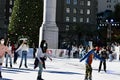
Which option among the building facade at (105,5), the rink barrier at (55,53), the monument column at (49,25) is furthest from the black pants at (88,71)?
the building facade at (105,5)

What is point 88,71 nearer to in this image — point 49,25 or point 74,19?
point 49,25

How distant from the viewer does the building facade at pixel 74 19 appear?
106 meters

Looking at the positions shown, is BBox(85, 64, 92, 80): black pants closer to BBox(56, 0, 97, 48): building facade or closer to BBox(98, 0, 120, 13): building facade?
BBox(56, 0, 97, 48): building facade

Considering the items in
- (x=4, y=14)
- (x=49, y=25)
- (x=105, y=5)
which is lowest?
(x=49, y=25)

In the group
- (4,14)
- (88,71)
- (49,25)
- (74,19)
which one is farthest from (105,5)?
(88,71)

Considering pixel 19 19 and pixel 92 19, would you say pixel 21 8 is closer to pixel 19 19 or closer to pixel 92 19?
pixel 19 19

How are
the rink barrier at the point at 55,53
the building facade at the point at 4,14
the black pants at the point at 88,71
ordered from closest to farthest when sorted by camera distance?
1. the black pants at the point at 88,71
2. the rink barrier at the point at 55,53
3. the building facade at the point at 4,14

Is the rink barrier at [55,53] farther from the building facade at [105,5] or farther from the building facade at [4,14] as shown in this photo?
the building facade at [105,5]

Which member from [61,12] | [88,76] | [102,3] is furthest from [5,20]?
[88,76]

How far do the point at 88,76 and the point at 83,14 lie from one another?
92.2 meters

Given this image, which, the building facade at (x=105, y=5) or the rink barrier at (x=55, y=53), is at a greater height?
the building facade at (x=105, y=5)

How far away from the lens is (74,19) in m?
107

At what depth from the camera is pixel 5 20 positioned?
10344 cm

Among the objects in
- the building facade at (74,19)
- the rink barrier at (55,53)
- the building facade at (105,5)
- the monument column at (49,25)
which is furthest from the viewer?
the building facade at (105,5)
